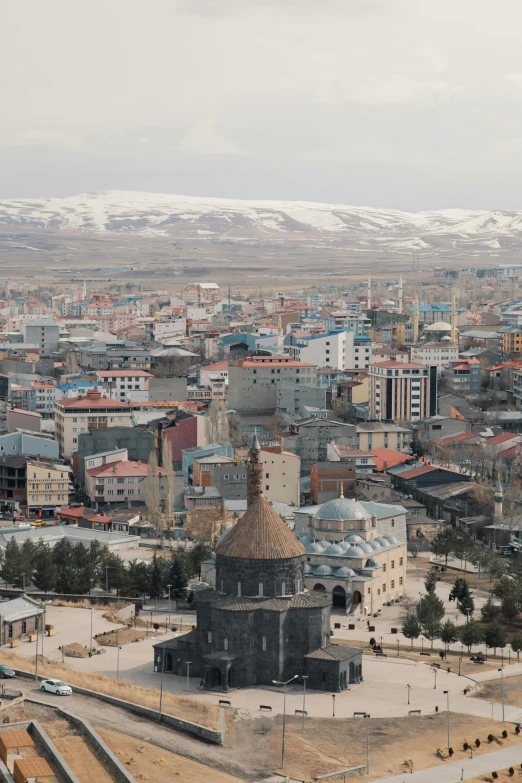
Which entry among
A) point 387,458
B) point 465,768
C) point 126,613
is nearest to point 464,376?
point 387,458

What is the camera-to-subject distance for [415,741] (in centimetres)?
3206

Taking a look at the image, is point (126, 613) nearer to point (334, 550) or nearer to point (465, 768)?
point (334, 550)

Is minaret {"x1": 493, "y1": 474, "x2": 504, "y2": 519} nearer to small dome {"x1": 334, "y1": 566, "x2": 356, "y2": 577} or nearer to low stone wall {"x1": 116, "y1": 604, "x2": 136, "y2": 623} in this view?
small dome {"x1": 334, "y1": 566, "x2": 356, "y2": 577}

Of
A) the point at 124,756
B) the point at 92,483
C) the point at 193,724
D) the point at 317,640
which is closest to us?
the point at 124,756

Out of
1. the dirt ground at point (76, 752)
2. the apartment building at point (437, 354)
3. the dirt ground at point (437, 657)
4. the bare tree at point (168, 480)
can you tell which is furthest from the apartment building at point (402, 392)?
the dirt ground at point (76, 752)

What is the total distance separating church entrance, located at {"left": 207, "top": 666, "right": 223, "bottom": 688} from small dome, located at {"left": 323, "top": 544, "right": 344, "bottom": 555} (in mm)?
8981

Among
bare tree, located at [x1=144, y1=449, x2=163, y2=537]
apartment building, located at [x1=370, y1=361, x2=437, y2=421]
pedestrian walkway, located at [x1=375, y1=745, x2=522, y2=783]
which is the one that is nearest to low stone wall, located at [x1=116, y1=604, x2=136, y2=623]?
bare tree, located at [x1=144, y1=449, x2=163, y2=537]

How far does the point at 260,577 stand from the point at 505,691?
6200mm

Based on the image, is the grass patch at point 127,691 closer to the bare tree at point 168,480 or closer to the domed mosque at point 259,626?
the domed mosque at point 259,626

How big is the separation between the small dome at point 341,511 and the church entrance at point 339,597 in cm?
264

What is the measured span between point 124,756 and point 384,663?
10.3 metres

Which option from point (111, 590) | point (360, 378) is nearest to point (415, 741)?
point (111, 590)

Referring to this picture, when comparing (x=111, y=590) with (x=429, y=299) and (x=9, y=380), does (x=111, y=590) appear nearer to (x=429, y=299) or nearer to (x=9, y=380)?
(x=9, y=380)

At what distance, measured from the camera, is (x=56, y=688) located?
33.2 m
